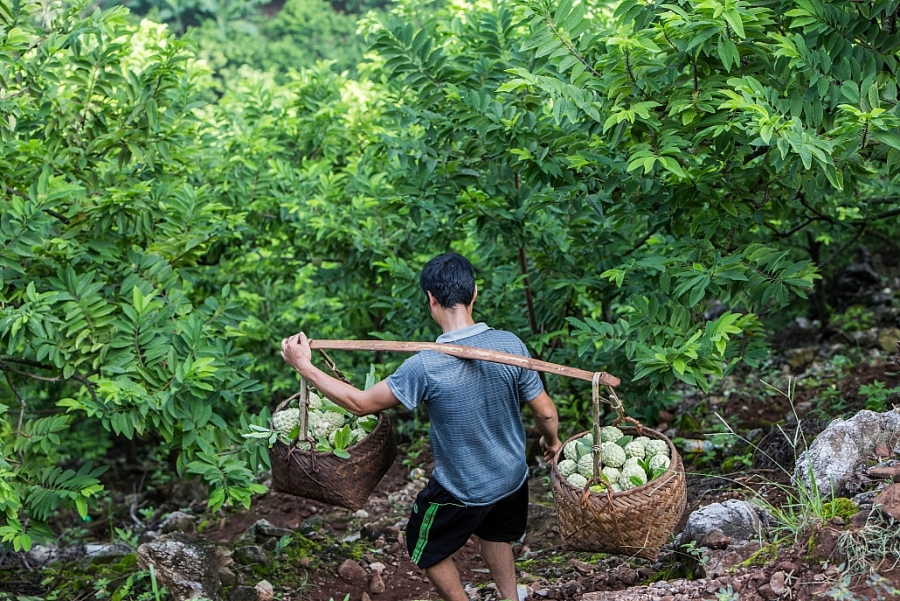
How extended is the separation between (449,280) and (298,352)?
1.98 feet

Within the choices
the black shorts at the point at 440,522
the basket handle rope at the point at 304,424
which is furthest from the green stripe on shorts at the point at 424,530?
the basket handle rope at the point at 304,424

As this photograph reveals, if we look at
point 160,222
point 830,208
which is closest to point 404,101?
point 160,222

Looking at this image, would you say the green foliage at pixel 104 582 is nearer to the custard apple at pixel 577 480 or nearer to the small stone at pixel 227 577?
the small stone at pixel 227 577

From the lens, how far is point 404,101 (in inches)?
214

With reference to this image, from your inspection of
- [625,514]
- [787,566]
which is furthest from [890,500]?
[625,514]

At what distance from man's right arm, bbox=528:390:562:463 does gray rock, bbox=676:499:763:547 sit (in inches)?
28.1

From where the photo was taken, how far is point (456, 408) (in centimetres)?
321

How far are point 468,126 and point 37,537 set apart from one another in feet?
9.30

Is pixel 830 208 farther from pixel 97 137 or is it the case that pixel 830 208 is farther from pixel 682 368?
pixel 97 137

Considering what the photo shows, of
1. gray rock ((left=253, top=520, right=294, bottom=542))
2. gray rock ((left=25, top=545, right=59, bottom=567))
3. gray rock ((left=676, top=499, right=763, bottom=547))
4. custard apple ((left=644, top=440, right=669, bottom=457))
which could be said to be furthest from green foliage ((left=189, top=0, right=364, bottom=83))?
custard apple ((left=644, top=440, right=669, bottom=457))

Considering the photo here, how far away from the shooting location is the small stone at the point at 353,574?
4426 mm

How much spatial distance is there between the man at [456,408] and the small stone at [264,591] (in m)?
1.15

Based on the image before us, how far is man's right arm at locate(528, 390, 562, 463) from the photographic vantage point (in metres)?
3.38

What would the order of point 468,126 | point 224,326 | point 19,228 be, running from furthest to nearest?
point 224,326, point 468,126, point 19,228
